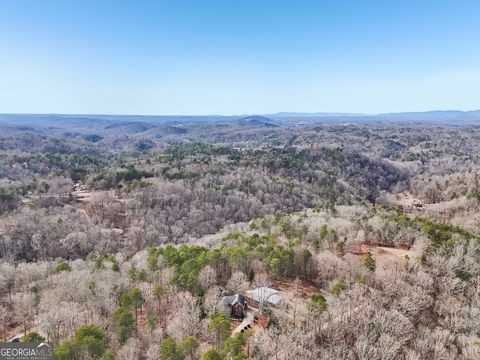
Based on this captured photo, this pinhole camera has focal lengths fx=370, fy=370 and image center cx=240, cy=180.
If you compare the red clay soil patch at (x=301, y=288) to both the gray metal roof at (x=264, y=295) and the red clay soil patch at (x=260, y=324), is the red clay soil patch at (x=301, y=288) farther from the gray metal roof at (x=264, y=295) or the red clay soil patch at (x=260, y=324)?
the red clay soil patch at (x=260, y=324)

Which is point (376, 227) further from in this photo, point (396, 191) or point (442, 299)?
point (396, 191)

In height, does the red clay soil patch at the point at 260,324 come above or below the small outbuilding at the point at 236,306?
below

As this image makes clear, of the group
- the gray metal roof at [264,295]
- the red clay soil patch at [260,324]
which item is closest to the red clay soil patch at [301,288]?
the gray metal roof at [264,295]

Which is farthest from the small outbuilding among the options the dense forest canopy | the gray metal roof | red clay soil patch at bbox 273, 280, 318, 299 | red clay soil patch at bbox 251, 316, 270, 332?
red clay soil patch at bbox 273, 280, 318, 299

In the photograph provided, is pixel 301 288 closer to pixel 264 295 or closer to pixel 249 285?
pixel 249 285

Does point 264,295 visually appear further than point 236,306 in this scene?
Yes

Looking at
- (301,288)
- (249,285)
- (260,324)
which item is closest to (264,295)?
(249,285)

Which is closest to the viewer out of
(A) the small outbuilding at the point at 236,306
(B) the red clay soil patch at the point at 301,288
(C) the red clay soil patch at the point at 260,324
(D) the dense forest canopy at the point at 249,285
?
(D) the dense forest canopy at the point at 249,285

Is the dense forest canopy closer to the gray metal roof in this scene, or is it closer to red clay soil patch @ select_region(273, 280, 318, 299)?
red clay soil patch @ select_region(273, 280, 318, 299)

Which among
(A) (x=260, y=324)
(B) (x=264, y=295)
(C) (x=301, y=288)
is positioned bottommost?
(C) (x=301, y=288)

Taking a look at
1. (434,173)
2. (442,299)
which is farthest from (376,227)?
(434,173)

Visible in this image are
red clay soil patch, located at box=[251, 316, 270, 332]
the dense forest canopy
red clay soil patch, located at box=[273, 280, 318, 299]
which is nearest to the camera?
the dense forest canopy
